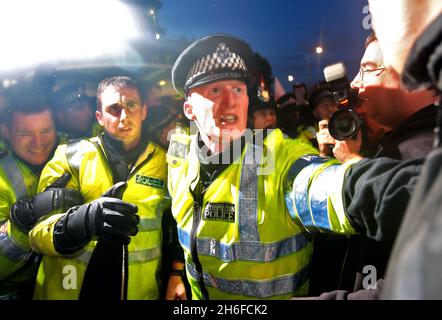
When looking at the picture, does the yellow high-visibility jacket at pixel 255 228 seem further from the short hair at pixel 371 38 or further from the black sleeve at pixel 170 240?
the short hair at pixel 371 38

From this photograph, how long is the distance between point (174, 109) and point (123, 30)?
62cm

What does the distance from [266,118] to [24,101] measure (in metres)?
1.86

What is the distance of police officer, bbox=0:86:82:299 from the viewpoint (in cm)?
210

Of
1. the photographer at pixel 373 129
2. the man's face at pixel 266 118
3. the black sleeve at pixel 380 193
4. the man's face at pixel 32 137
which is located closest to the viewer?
the black sleeve at pixel 380 193

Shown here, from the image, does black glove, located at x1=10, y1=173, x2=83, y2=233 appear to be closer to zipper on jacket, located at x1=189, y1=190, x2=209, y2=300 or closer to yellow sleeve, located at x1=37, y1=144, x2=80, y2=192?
yellow sleeve, located at x1=37, y1=144, x2=80, y2=192

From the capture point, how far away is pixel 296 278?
1.68 meters

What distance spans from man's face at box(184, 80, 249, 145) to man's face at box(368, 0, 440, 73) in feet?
3.18

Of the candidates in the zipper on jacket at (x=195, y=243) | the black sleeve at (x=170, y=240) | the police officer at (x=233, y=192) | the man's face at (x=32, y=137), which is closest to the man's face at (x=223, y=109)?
the police officer at (x=233, y=192)

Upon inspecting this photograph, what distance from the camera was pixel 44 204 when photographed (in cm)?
199

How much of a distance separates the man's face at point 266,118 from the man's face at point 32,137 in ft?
5.13

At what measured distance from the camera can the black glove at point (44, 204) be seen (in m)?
Result: 1.97

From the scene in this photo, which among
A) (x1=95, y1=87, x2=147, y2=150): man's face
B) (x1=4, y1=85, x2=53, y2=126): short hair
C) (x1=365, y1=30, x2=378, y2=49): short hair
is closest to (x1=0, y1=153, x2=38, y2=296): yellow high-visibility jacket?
(x1=4, y1=85, x2=53, y2=126): short hair

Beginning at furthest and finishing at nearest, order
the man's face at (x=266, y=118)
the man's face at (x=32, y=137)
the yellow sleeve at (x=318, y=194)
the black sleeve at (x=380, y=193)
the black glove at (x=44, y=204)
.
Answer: the man's face at (x=266, y=118)
the man's face at (x=32, y=137)
the black glove at (x=44, y=204)
the yellow sleeve at (x=318, y=194)
the black sleeve at (x=380, y=193)

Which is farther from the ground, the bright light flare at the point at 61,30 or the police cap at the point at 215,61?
the bright light flare at the point at 61,30
